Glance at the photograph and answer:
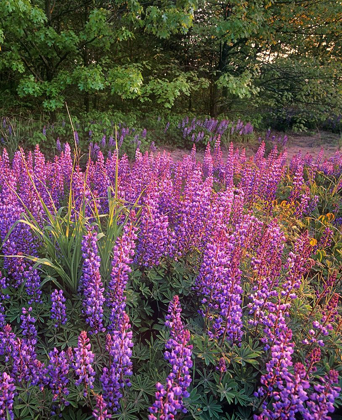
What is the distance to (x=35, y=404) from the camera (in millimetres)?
1876

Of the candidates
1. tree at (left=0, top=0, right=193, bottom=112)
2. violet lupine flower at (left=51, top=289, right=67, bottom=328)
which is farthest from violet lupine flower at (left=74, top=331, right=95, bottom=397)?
tree at (left=0, top=0, right=193, bottom=112)

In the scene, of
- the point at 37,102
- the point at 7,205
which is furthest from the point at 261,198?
the point at 37,102

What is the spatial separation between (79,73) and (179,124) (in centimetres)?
334

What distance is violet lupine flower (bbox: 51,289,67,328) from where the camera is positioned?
2.07 m

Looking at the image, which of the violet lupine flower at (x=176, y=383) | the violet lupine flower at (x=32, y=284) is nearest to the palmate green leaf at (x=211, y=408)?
the violet lupine flower at (x=176, y=383)

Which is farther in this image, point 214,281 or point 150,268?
point 150,268

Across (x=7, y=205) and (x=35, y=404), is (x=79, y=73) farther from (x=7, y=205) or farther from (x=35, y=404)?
(x=35, y=404)

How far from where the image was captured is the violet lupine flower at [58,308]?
2.07m

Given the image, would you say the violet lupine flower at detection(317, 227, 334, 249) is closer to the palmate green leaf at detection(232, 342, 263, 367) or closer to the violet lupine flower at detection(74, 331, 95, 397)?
the palmate green leaf at detection(232, 342, 263, 367)

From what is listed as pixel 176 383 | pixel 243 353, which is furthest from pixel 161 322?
pixel 176 383

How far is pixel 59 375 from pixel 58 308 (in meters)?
0.51

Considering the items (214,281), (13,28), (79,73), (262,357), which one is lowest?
(262,357)

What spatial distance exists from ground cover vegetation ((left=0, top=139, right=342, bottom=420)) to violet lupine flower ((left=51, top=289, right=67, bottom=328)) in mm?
10

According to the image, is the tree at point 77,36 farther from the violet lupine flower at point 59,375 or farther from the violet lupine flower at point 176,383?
the violet lupine flower at point 176,383
